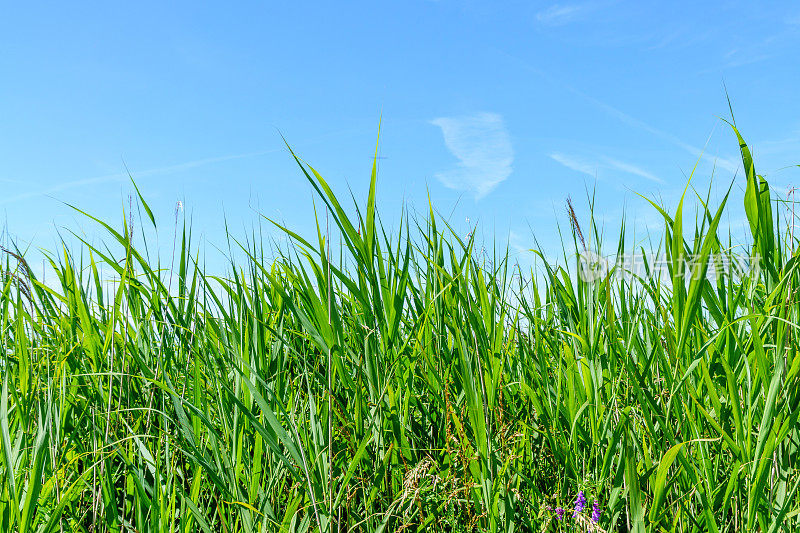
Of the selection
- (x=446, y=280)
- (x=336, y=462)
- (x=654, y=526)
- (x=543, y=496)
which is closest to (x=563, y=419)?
(x=543, y=496)

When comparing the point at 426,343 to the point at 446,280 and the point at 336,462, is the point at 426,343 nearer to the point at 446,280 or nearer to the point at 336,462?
the point at 446,280

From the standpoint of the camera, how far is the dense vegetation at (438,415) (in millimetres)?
1429

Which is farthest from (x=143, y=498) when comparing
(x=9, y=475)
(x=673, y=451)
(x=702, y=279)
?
(x=702, y=279)

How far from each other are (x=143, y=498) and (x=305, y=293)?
669 millimetres

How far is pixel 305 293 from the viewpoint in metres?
1.67

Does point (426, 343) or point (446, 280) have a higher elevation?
point (446, 280)

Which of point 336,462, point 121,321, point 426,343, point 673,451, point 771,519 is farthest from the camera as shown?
point 121,321

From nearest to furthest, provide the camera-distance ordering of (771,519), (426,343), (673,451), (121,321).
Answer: (673,451)
(771,519)
(426,343)
(121,321)

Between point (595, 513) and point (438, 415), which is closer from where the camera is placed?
point (595, 513)

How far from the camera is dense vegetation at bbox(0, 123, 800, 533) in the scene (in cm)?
143

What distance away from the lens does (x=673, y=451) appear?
1.33m

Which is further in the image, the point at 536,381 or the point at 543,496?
the point at 536,381

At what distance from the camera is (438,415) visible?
1829 millimetres

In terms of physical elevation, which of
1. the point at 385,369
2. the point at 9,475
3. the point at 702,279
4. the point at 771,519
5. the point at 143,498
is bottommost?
the point at 771,519
